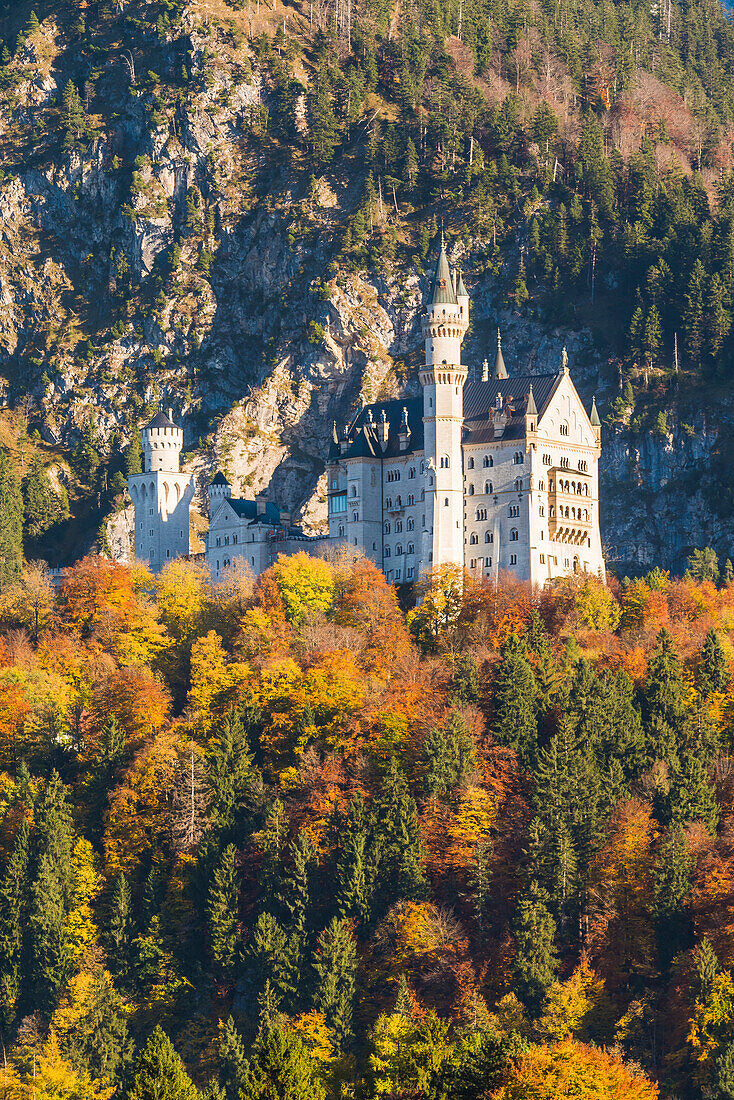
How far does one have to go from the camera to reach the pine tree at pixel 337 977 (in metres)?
92.6

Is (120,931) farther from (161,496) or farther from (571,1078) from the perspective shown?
(161,496)

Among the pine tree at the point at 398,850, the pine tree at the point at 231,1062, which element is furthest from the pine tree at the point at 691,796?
the pine tree at the point at 231,1062

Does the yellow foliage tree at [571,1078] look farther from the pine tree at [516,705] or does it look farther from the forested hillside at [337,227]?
the forested hillside at [337,227]

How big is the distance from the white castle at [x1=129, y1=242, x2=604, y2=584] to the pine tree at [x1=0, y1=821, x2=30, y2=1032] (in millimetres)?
33170

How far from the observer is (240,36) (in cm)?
18638

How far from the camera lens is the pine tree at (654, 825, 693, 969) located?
3647 inches

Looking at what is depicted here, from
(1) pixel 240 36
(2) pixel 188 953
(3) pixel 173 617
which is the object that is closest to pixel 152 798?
(2) pixel 188 953

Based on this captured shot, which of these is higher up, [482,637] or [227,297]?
[227,297]

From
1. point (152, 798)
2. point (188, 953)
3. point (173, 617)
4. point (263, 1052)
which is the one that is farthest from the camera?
point (173, 617)

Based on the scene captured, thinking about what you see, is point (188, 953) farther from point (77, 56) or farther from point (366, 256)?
point (77, 56)

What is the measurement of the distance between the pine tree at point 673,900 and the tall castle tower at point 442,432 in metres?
34.8

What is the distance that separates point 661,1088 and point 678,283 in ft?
272

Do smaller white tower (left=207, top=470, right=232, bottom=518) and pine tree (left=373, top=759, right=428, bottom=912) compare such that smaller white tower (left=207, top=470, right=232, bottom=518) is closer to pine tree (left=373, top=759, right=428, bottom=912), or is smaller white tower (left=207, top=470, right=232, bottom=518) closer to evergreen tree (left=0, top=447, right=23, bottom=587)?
evergreen tree (left=0, top=447, right=23, bottom=587)

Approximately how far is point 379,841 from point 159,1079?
104 ft
